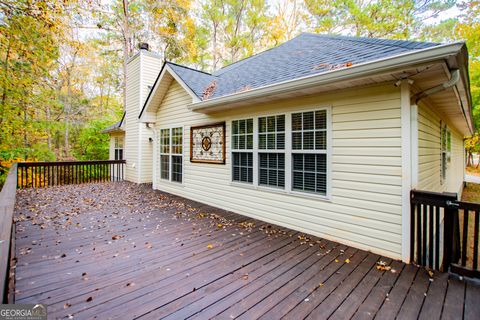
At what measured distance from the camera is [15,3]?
213 inches

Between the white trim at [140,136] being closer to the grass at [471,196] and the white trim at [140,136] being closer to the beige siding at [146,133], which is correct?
the beige siding at [146,133]

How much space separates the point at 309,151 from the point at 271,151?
0.81 m

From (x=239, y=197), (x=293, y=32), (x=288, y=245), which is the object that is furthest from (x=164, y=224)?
(x=293, y=32)

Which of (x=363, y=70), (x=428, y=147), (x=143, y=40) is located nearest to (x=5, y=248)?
(x=363, y=70)

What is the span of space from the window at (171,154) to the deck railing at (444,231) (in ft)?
18.9

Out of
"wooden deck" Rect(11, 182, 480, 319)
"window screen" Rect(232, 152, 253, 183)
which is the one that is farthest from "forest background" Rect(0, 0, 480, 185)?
"window screen" Rect(232, 152, 253, 183)

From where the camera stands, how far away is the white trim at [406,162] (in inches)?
115

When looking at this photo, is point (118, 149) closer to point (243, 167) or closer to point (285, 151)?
point (243, 167)

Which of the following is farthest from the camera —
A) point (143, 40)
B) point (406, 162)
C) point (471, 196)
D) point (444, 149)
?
point (143, 40)

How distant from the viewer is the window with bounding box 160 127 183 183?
6.97m

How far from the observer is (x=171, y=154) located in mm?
7262

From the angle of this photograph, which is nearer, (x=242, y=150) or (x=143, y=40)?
(x=242, y=150)

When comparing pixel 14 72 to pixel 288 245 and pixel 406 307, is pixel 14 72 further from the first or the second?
pixel 406 307

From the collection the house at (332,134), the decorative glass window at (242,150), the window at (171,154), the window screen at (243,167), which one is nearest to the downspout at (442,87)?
the house at (332,134)
